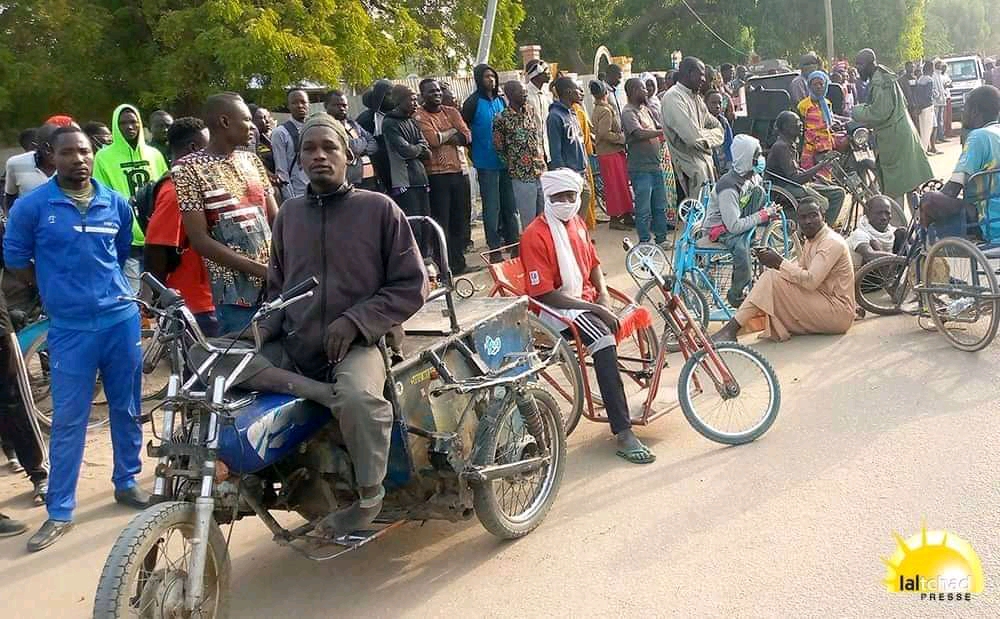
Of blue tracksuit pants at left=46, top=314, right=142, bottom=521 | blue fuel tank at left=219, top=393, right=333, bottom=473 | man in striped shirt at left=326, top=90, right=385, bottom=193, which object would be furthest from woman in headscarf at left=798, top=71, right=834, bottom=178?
blue fuel tank at left=219, top=393, right=333, bottom=473

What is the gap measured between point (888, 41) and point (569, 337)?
119 ft

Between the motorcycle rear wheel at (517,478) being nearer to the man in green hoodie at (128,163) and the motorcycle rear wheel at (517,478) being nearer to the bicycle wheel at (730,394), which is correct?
the bicycle wheel at (730,394)

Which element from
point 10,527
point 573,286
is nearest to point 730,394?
point 573,286

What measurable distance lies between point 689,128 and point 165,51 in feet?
24.9

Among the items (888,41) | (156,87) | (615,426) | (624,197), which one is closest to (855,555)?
(615,426)

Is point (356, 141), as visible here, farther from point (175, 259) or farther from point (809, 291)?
point (809, 291)

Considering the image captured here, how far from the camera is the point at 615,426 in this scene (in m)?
5.18

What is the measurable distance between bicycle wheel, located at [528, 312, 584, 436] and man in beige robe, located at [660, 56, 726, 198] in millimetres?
4845

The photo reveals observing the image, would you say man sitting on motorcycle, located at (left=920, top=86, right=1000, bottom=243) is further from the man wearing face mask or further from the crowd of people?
the man wearing face mask

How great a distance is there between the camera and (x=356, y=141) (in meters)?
9.07

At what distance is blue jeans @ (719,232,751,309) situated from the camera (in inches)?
302

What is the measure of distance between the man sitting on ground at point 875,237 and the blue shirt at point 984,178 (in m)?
1.01

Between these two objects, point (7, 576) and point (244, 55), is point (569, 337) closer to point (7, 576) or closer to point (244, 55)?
point (7, 576)

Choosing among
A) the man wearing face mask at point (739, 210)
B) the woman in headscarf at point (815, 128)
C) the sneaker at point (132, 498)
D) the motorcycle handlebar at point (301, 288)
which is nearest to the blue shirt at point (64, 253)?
the sneaker at point (132, 498)
